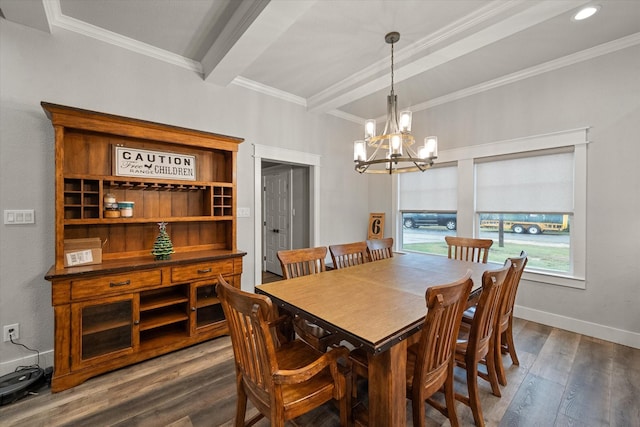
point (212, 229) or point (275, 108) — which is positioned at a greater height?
point (275, 108)

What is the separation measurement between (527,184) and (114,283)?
14.6ft

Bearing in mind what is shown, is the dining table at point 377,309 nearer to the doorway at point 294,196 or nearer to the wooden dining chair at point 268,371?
the wooden dining chair at point 268,371

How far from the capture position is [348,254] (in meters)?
2.74

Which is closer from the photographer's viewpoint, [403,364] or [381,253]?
[403,364]

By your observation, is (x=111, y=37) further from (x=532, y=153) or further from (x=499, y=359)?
(x=532, y=153)

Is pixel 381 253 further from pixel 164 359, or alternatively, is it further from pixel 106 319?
pixel 106 319

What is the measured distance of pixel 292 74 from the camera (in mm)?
3305

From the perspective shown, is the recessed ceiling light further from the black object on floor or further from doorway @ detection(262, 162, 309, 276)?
the black object on floor

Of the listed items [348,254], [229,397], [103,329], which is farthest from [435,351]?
[103,329]

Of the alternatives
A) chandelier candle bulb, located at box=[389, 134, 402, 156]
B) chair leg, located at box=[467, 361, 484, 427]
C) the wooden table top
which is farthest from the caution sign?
chair leg, located at box=[467, 361, 484, 427]

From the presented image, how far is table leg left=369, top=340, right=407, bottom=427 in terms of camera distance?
4.08 feet

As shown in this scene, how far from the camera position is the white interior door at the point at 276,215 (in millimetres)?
5094

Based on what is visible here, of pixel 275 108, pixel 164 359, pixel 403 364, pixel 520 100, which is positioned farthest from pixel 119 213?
pixel 520 100

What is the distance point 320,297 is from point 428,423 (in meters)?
1.04
